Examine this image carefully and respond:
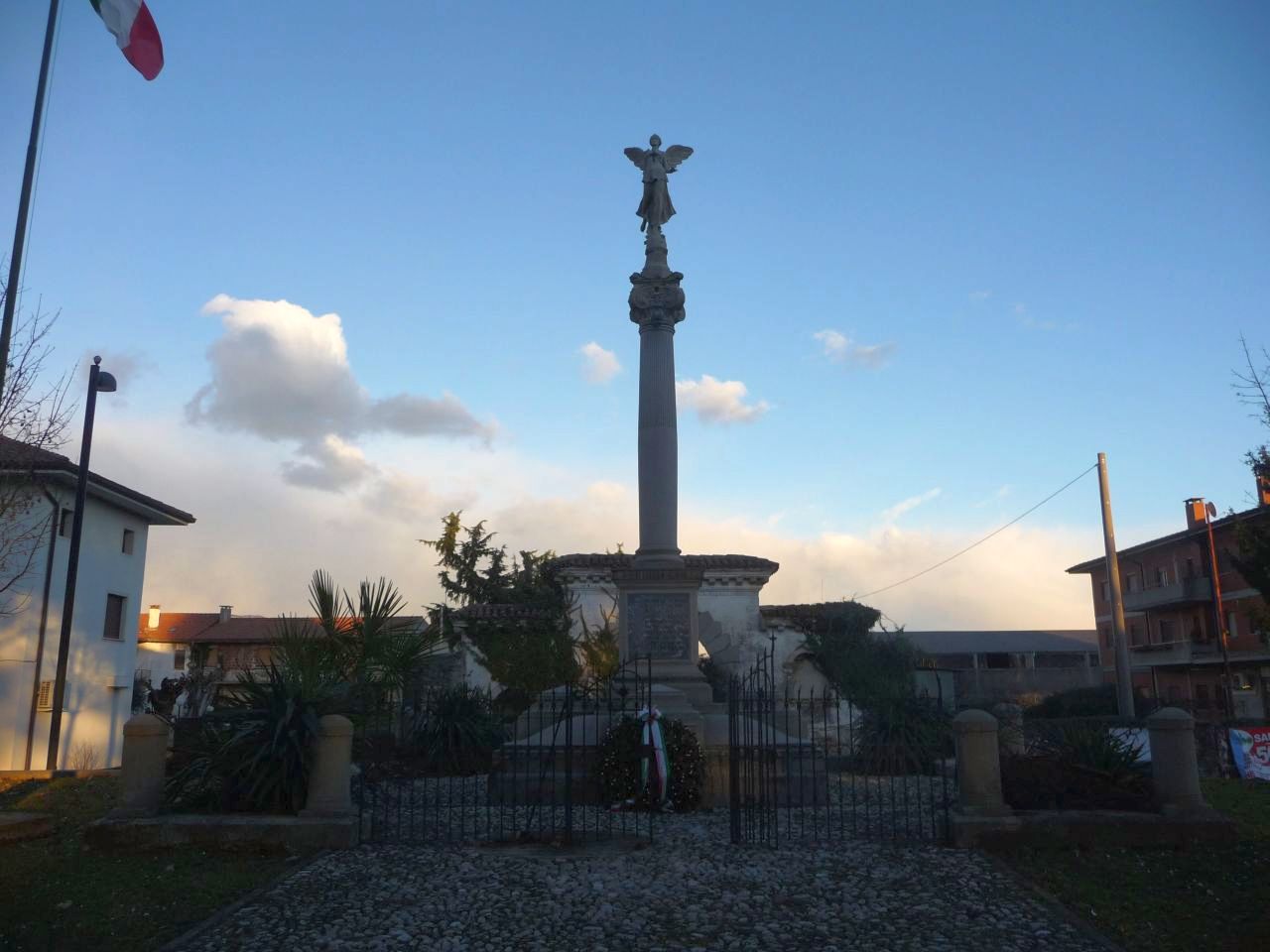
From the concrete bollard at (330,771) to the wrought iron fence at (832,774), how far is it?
4.04 meters

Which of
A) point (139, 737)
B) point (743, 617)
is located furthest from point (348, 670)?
Result: point (743, 617)

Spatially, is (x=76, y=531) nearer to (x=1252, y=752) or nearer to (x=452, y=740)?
(x=452, y=740)

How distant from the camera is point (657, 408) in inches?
686

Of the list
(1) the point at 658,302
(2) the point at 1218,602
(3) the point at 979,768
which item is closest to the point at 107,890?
(3) the point at 979,768

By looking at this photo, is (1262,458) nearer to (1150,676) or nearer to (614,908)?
(614,908)

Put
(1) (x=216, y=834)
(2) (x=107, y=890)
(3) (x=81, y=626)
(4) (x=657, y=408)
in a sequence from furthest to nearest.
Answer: (3) (x=81, y=626) → (4) (x=657, y=408) → (1) (x=216, y=834) → (2) (x=107, y=890)

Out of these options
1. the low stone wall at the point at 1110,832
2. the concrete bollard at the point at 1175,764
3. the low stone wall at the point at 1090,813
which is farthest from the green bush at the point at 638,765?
the concrete bollard at the point at 1175,764

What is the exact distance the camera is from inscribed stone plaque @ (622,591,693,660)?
52.1 ft

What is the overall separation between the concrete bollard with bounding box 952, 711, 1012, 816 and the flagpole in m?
11.0

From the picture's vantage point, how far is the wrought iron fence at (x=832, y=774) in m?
10.8

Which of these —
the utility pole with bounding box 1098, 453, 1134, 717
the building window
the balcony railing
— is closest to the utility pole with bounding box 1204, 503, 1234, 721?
the balcony railing

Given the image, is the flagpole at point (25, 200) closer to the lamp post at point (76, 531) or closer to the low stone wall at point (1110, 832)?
the lamp post at point (76, 531)

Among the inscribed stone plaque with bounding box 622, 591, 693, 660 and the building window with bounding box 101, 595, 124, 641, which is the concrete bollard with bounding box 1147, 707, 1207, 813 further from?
the building window with bounding box 101, 595, 124, 641

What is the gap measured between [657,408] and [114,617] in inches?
892
